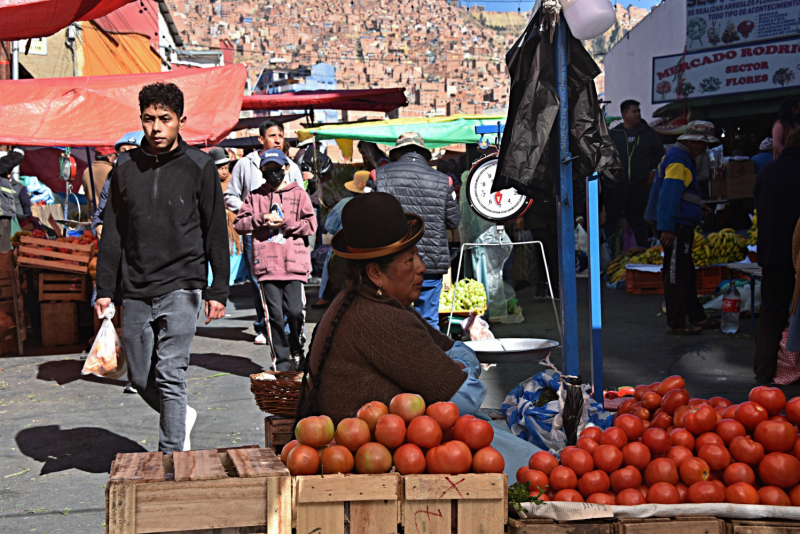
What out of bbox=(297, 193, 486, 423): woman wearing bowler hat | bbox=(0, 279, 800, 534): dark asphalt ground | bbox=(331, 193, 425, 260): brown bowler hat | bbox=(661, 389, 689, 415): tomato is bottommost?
bbox=(0, 279, 800, 534): dark asphalt ground

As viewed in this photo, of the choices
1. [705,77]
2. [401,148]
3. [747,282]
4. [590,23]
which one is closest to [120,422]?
[401,148]

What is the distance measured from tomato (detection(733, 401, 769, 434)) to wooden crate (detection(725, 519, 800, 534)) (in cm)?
40

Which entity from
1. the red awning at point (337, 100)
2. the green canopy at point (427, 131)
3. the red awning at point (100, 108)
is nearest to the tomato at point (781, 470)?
the red awning at point (100, 108)

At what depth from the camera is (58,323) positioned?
8.47m

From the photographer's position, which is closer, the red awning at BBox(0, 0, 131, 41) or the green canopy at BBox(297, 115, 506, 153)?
the red awning at BBox(0, 0, 131, 41)

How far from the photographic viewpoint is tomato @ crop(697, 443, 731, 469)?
245 centimetres

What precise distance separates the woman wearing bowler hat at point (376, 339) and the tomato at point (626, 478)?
533mm

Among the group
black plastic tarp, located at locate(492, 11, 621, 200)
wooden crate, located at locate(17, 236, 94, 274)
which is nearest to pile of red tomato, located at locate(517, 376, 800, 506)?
black plastic tarp, located at locate(492, 11, 621, 200)

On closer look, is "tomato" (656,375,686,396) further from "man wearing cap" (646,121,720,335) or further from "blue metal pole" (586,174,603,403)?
"man wearing cap" (646,121,720,335)

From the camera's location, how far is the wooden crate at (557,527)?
2221 mm

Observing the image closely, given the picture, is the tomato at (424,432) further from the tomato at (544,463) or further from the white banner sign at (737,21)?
the white banner sign at (737,21)

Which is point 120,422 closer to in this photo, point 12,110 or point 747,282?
point 12,110

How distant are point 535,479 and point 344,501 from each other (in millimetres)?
714

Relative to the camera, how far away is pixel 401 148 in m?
6.61
